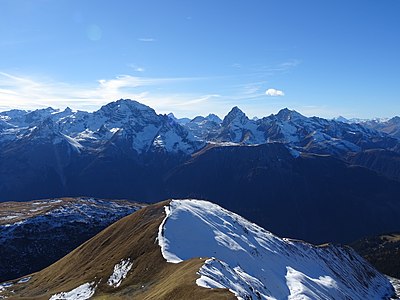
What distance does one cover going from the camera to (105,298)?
74125 mm

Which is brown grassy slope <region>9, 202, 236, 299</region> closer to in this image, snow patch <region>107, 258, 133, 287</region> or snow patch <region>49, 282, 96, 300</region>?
snow patch <region>107, 258, 133, 287</region>

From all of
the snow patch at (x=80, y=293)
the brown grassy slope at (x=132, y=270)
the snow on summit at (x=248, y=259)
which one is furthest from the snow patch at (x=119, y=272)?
the snow on summit at (x=248, y=259)

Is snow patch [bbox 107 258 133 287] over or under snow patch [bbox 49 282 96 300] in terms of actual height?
over

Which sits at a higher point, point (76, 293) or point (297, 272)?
point (76, 293)

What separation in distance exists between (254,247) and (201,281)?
5537 centimetres

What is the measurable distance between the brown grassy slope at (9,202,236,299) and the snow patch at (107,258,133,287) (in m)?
1.13

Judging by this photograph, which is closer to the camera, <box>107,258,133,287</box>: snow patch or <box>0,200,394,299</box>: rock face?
<box>0,200,394,299</box>: rock face

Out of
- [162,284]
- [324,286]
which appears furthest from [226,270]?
[324,286]

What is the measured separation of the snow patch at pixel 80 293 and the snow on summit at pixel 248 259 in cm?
1665

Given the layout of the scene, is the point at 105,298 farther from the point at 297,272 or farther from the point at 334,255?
the point at 334,255

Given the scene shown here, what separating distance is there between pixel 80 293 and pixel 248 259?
133 ft

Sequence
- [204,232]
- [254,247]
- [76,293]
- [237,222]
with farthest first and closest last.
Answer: [237,222]
[254,247]
[204,232]
[76,293]

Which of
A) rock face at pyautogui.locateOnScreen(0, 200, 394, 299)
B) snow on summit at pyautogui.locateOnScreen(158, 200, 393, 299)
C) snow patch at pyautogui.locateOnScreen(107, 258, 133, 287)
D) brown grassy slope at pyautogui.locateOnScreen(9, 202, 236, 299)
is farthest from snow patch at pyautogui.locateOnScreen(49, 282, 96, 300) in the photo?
snow on summit at pyautogui.locateOnScreen(158, 200, 393, 299)

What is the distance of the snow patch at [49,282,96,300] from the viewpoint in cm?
8000
